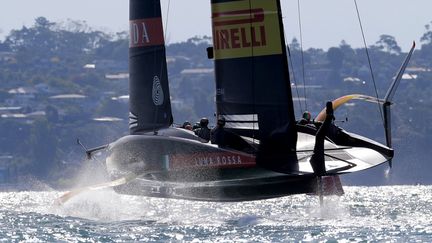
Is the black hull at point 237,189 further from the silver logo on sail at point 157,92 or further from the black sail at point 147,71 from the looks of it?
the silver logo on sail at point 157,92

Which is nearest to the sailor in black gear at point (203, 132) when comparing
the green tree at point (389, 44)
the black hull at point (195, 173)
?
the black hull at point (195, 173)

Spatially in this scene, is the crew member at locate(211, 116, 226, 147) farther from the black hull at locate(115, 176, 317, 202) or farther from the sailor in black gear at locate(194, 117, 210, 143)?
the black hull at locate(115, 176, 317, 202)

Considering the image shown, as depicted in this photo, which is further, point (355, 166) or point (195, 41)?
point (195, 41)

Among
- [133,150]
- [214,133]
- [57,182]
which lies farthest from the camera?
[57,182]

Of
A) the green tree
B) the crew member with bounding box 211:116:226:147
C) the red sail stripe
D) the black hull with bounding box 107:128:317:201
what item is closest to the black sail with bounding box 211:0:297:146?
the red sail stripe

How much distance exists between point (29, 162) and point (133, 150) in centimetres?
7276

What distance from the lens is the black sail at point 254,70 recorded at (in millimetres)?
20438

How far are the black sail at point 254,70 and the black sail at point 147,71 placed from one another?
2.29 m

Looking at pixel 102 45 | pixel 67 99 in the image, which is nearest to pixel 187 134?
pixel 67 99

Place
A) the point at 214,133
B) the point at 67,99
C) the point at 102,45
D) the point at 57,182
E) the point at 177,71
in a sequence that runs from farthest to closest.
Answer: the point at 102,45 → the point at 177,71 → the point at 67,99 → the point at 57,182 → the point at 214,133

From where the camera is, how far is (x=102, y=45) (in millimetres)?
169500

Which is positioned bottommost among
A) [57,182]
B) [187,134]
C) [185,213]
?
[57,182]

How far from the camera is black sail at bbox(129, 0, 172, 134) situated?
75.7 ft

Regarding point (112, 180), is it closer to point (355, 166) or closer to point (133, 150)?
point (133, 150)
